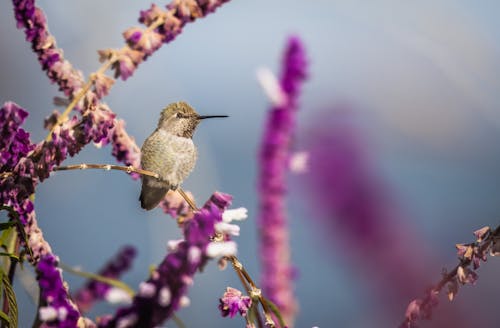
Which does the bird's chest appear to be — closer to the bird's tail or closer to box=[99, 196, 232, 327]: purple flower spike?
the bird's tail

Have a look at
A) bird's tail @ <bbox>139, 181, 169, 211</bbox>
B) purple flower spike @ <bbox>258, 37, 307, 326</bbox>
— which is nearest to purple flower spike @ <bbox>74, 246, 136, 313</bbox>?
bird's tail @ <bbox>139, 181, 169, 211</bbox>

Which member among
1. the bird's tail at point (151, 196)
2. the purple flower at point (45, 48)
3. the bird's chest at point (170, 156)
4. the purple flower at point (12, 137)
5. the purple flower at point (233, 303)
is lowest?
the purple flower at point (233, 303)

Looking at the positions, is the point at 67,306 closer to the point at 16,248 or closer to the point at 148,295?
the point at 148,295

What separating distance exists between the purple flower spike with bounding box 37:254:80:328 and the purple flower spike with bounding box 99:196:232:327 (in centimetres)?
5

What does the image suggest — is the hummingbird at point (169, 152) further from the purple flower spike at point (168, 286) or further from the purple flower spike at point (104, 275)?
the purple flower spike at point (168, 286)

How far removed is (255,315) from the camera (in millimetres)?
491

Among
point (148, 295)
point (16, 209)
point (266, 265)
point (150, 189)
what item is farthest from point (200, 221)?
point (266, 265)

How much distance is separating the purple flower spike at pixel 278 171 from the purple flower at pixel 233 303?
11.5 inches

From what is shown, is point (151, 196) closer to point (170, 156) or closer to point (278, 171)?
point (170, 156)

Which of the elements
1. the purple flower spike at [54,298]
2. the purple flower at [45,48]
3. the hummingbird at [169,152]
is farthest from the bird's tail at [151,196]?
the purple flower spike at [54,298]

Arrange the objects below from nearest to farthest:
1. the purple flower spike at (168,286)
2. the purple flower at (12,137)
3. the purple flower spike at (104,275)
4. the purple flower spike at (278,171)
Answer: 1. the purple flower spike at (168,286)
2. the purple flower at (12,137)
3. the purple flower spike at (104,275)
4. the purple flower spike at (278,171)

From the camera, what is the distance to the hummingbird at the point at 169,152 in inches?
28.9

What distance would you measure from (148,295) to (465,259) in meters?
0.27

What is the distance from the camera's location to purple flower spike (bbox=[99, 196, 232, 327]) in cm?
35
